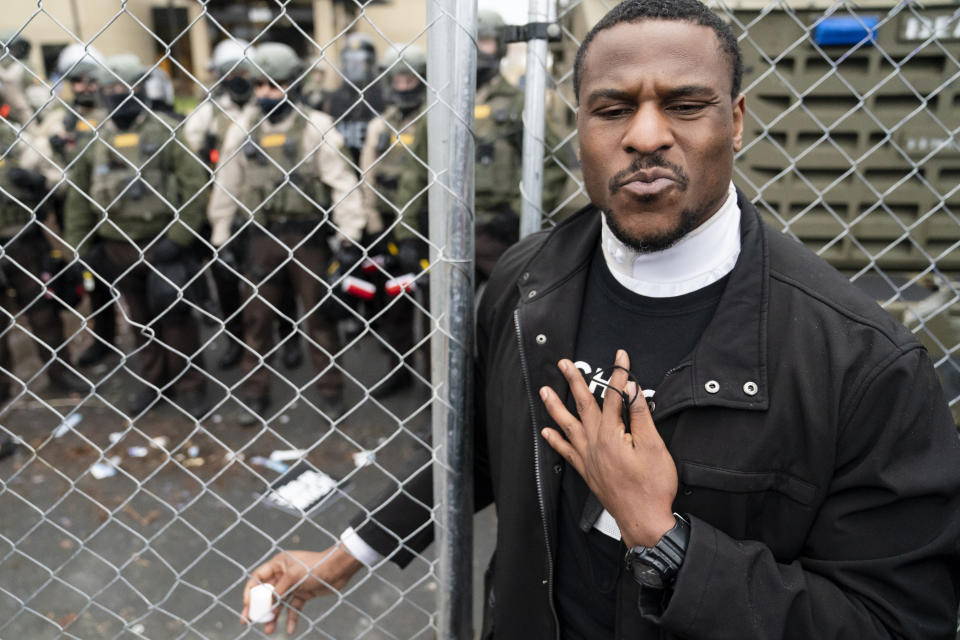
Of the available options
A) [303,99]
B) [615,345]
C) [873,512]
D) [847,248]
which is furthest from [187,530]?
[303,99]

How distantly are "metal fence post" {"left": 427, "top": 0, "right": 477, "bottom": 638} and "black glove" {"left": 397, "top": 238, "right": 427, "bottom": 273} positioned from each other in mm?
3270

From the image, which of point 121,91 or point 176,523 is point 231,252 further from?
point 176,523

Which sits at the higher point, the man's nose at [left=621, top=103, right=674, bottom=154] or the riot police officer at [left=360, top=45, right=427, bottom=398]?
the man's nose at [left=621, top=103, right=674, bottom=154]

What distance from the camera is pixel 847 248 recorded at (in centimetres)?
361

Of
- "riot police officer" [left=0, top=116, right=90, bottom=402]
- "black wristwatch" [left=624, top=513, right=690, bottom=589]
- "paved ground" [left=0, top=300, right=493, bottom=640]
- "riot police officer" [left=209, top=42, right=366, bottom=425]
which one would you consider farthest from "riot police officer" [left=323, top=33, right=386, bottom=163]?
"black wristwatch" [left=624, top=513, right=690, bottom=589]

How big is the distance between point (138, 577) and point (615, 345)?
2795 millimetres

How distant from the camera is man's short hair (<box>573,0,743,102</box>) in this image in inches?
46.4

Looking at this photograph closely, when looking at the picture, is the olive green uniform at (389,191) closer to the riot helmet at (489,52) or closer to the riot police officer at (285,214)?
the riot police officer at (285,214)

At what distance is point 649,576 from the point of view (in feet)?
3.60

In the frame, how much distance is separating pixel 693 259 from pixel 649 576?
0.55 m

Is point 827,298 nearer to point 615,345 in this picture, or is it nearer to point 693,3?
point 615,345

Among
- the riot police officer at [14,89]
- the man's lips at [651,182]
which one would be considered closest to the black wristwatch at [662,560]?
the man's lips at [651,182]

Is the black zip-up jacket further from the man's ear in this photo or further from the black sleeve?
the man's ear

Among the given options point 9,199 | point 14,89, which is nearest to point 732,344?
point 9,199
